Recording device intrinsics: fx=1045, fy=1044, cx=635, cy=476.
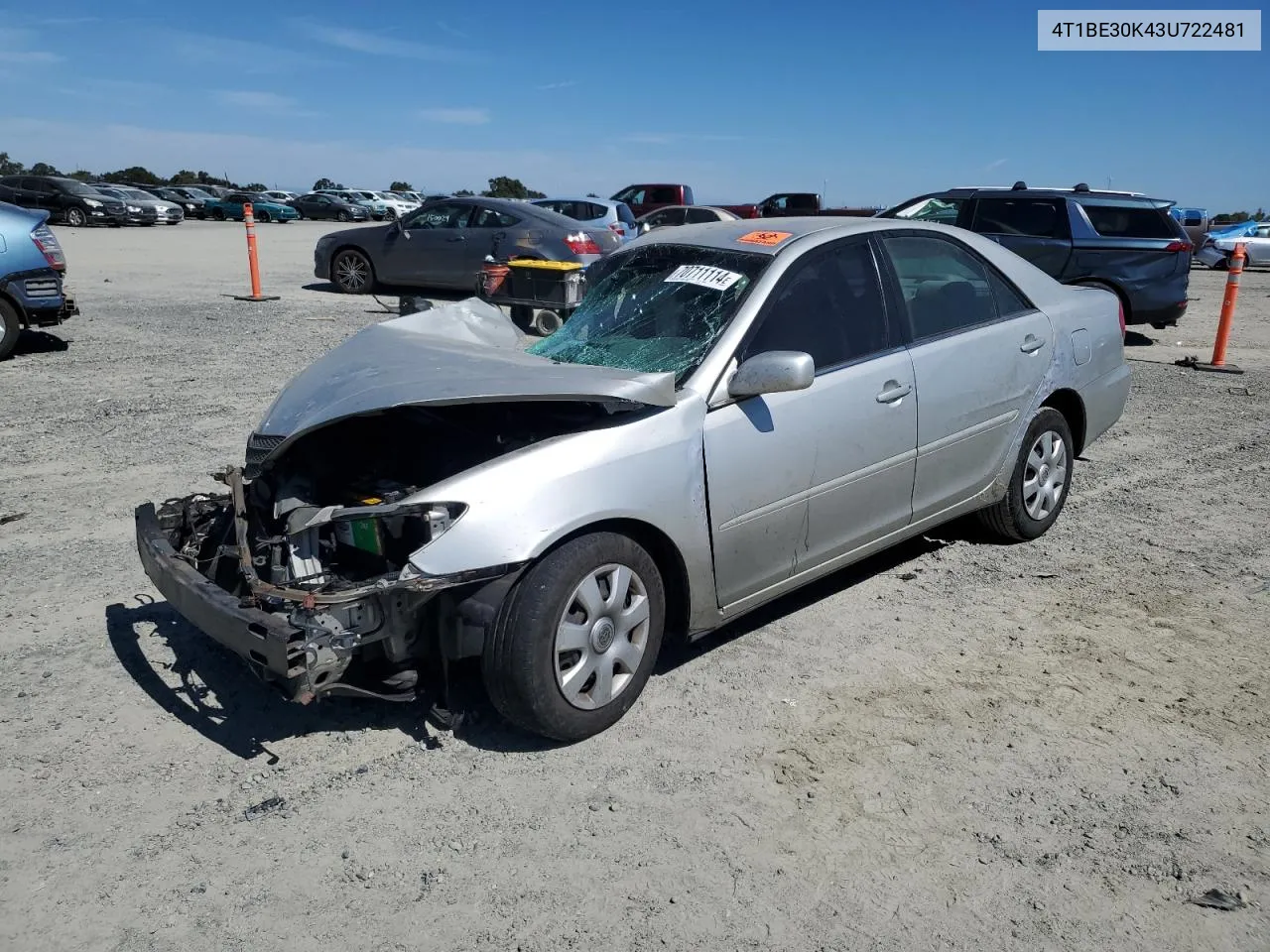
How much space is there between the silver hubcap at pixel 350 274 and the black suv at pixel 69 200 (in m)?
24.0

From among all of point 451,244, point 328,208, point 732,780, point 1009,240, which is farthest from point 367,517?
point 328,208

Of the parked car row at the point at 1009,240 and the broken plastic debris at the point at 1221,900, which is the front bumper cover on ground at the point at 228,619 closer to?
the broken plastic debris at the point at 1221,900

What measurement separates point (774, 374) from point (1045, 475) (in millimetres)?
2363

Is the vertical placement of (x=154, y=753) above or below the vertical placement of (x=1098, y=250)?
below

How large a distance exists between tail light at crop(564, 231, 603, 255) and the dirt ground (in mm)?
9250

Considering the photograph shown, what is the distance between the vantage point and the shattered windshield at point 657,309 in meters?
4.04

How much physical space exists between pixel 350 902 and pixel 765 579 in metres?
1.89

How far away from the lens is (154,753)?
137 inches

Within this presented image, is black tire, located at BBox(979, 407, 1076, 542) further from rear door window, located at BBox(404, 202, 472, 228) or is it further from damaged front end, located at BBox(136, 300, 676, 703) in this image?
rear door window, located at BBox(404, 202, 472, 228)

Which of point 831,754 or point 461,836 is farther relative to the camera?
point 831,754

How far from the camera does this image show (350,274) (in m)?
15.4

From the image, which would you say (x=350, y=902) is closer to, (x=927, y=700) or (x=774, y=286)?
(x=927, y=700)

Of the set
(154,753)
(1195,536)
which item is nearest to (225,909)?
(154,753)

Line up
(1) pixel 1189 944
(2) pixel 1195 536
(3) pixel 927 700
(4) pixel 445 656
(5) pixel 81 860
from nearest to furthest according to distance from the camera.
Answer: (1) pixel 1189 944 < (5) pixel 81 860 < (4) pixel 445 656 < (3) pixel 927 700 < (2) pixel 1195 536
